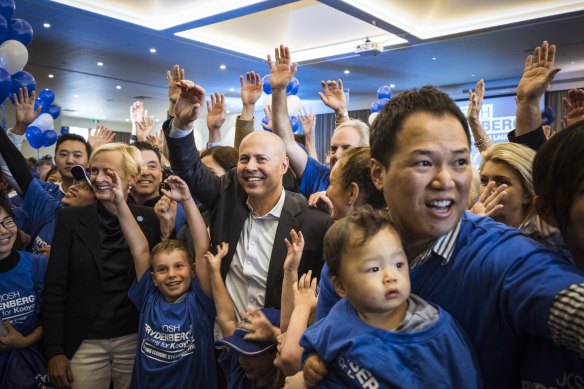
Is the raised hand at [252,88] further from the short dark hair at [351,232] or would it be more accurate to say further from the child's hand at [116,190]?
the short dark hair at [351,232]

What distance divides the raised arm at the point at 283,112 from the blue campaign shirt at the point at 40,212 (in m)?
1.45

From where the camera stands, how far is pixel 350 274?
4.12ft

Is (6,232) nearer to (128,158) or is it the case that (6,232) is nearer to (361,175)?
(128,158)

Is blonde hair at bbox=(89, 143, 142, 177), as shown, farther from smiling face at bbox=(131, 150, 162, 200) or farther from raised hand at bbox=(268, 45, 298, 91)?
raised hand at bbox=(268, 45, 298, 91)

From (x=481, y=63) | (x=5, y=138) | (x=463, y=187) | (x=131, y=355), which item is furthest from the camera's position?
(x=481, y=63)

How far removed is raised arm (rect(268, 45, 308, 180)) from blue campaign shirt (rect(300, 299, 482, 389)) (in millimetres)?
1917

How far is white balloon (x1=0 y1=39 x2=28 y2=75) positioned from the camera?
4133 millimetres

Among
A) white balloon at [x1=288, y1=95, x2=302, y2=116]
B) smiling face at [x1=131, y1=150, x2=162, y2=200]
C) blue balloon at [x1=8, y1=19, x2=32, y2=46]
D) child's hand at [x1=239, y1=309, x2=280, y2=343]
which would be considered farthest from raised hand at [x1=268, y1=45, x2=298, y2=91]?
white balloon at [x1=288, y1=95, x2=302, y2=116]

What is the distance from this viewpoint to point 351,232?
4.21ft

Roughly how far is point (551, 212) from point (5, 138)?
295 centimetres

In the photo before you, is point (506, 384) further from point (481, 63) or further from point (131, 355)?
point (481, 63)

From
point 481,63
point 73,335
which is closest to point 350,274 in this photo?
point 73,335

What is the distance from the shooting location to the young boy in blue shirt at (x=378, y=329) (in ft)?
3.51

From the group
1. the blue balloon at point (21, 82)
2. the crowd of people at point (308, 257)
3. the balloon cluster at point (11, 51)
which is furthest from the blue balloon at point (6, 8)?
the crowd of people at point (308, 257)
